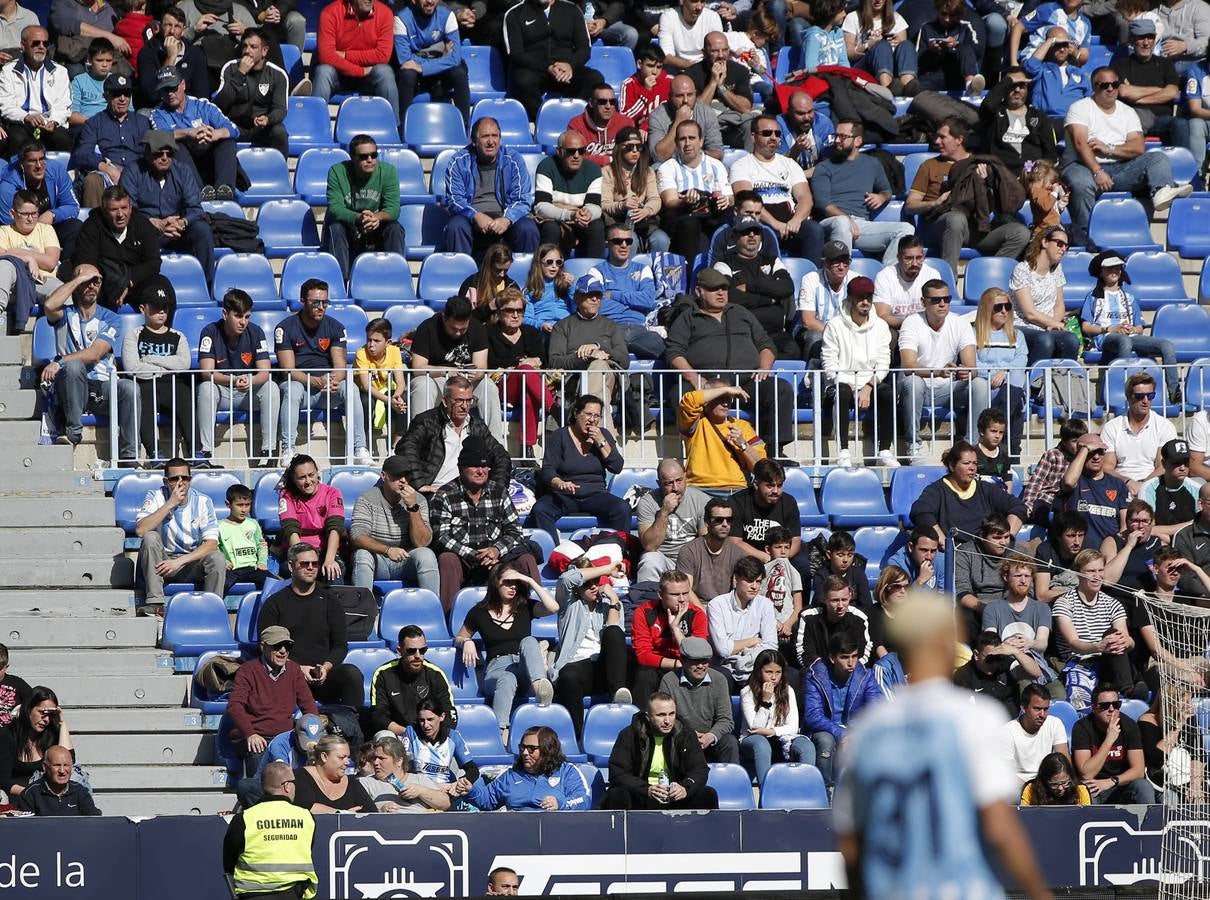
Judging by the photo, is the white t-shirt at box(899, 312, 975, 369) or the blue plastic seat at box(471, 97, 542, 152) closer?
the white t-shirt at box(899, 312, 975, 369)

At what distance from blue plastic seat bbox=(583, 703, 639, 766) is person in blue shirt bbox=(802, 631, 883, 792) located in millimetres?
1130

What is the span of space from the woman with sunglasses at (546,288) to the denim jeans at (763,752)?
4163mm

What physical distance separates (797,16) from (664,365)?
18.3ft

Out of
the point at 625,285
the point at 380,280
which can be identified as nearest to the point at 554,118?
the point at 625,285

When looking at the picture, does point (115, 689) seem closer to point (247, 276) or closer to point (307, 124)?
point (247, 276)

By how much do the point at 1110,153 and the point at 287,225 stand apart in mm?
7413

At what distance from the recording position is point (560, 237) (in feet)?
52.4

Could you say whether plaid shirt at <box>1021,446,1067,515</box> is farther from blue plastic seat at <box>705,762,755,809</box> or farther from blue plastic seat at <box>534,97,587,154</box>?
blue plastic seat at <box>534,97,587,154</box>

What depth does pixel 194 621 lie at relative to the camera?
1288 centimetres

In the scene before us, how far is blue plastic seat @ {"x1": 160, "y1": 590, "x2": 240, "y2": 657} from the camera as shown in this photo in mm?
12859

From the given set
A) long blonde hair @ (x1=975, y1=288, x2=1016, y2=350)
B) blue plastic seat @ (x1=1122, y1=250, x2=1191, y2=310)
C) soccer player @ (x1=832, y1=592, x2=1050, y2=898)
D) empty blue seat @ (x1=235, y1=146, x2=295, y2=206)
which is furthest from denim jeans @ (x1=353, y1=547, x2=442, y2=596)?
soccer player @ (x1=832, y1=592, x2=1050, y2=898)

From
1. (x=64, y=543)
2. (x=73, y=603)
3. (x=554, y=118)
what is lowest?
(x=73, y=603)

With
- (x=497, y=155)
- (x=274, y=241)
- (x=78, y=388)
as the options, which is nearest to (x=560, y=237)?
(x=497, y=155)

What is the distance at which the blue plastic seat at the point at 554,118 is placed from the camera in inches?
679
